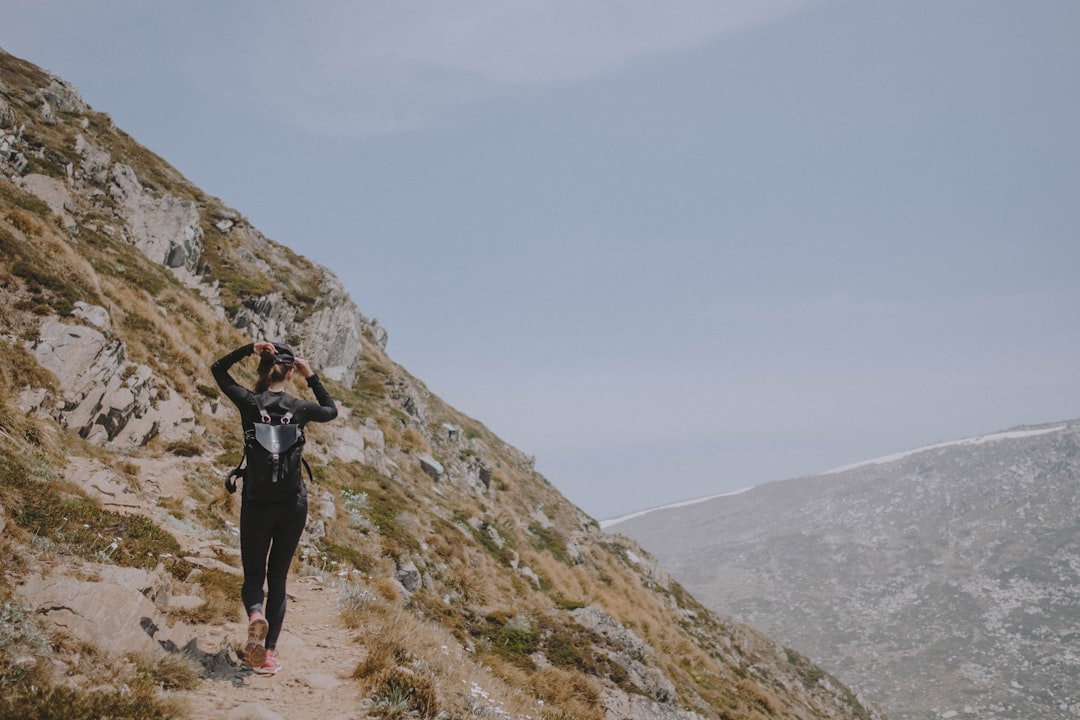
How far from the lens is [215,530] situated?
420 inches

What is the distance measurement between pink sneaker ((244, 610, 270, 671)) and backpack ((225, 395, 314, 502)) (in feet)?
4.30

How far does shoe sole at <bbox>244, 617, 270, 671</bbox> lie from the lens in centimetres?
577

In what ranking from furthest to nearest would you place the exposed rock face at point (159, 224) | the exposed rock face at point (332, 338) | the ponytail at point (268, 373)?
1. the exposed rock face at point (332, 338)
2. the exposed rock face at point (159, 224)
3. the ponytail at point (268, 373)

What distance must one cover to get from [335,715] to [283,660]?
1413 millimetres

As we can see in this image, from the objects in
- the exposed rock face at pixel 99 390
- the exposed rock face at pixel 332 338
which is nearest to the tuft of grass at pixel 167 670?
the exposed rock face at pixel 99 390

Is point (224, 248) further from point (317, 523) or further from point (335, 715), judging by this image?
point (335, 715)

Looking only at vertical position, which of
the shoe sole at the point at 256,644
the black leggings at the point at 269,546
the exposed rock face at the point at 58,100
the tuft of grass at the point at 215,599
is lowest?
the shoe sole at the point at 256,644

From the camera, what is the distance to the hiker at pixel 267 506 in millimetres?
5633

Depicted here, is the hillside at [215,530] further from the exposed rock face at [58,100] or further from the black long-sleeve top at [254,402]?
the black long-sleeve top at [254,402]

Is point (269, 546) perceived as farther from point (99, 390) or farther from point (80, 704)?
point (99, 390)

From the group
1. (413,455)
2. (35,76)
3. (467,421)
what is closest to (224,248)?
(35,76)

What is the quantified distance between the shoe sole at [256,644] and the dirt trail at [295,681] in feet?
0.62

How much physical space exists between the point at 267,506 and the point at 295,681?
2.09 metres

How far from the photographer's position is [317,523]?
44.7 ft
